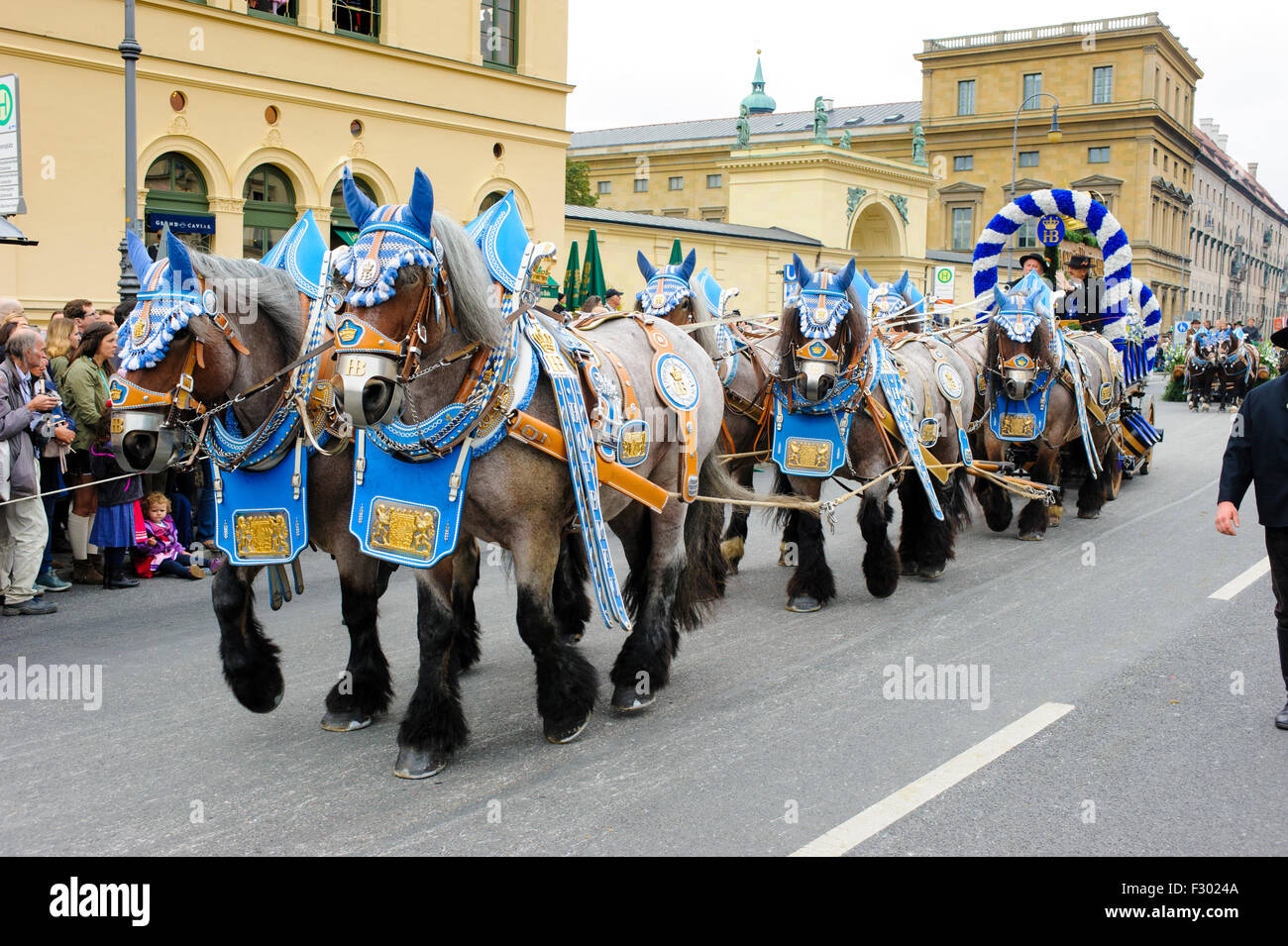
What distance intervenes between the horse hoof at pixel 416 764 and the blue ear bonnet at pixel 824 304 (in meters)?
3.95

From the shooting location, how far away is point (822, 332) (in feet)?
24.4

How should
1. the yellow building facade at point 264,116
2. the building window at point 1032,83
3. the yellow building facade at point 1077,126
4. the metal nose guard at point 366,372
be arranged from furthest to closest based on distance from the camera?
the building window at point 1032,83, the yellow building facade at point 1077,126, the yellow building facade at point 264,116, the metal nose guard at point 366,372

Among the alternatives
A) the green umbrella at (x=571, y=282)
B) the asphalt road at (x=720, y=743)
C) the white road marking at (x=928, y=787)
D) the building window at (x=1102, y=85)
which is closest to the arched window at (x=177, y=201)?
the green umbrella at (x=571, y=282)

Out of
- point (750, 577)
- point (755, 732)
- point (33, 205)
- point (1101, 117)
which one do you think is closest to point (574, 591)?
point (755, 732)

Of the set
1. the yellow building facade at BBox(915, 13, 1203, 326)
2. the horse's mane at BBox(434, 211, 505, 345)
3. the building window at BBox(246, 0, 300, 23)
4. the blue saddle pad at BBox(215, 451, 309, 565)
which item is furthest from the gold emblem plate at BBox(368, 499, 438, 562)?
the yellow building facade at BBox(915, 13, 1203, 326)

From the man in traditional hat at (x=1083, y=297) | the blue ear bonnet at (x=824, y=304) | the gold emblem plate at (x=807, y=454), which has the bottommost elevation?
the gold emblem plate at (x=807, y=454)

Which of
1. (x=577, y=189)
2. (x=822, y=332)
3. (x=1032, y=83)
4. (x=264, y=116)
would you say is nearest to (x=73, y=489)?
(x=822, y=332)

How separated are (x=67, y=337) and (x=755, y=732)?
6.44m

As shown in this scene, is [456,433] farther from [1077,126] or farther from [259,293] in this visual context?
[1077,126]

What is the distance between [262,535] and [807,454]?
3.96m

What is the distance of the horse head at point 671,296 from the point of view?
8.08m

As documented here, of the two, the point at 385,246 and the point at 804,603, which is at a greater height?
the point at 385,246

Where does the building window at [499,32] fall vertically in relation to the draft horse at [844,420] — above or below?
above

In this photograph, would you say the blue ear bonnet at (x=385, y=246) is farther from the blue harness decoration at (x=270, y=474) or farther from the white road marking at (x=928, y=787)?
the white road marking at (x=928, y=787)
